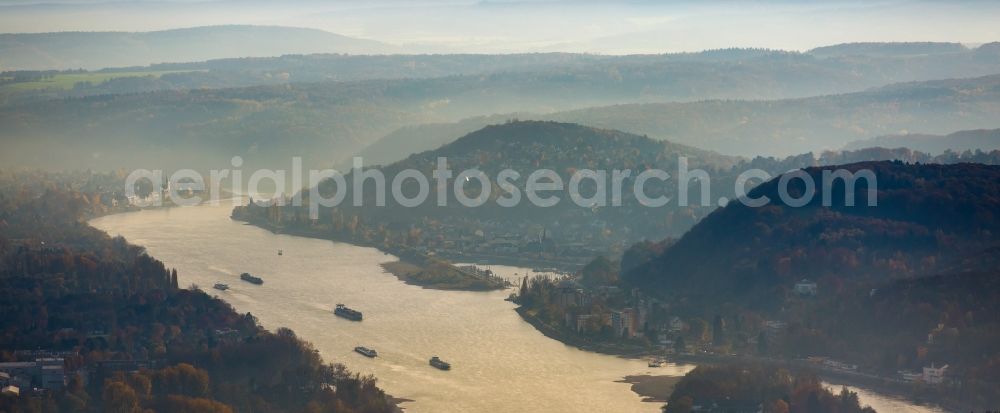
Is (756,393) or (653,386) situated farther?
(653,386)

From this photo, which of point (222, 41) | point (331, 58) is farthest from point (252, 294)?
point (222, 41)

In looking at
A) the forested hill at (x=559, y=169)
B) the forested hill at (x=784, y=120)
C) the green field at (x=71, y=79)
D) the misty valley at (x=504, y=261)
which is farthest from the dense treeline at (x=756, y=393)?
the green field at (x=71, y=79)

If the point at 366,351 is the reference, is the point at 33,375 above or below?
below

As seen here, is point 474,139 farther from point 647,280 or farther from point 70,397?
point 70,397

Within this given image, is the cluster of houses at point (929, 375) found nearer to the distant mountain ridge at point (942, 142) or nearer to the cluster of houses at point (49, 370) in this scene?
the cluster of houses at point (49, 370)

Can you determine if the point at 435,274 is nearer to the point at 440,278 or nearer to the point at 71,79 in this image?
the point at 440,278

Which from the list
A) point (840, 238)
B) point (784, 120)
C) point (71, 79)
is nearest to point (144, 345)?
point (840, 238)
